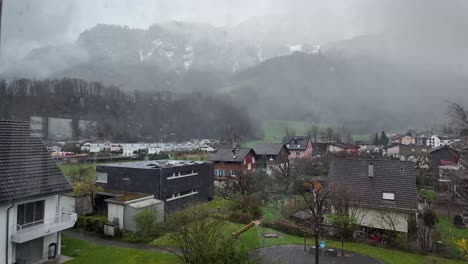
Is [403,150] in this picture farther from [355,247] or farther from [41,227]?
[41,227]

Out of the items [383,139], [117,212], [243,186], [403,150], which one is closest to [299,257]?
[117,212]

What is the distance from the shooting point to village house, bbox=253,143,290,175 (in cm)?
2858

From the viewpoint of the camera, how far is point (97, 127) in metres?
13.4

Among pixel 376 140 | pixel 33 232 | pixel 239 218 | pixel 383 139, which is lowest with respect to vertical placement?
pixel 239 218

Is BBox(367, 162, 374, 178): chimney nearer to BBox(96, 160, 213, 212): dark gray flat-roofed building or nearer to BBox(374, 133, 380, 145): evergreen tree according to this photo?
BBox(96, 160, 213, 212): dark gray flat-roofed building

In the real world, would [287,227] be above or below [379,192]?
below

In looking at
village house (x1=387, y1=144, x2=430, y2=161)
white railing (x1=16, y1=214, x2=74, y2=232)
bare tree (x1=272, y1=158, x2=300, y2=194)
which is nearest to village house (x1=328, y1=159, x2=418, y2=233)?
bare tree (x1=272, y1=158, x2=300, y2=194)

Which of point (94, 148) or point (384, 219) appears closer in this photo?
point (384, 219)

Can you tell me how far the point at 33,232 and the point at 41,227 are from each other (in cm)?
37

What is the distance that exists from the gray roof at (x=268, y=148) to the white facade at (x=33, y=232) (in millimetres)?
21697

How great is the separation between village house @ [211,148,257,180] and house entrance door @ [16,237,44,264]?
16.0 m

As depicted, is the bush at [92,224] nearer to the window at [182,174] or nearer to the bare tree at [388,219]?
the window at [182,174]

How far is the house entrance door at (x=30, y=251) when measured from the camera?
27.6ft

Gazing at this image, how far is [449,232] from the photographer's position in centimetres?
1397
